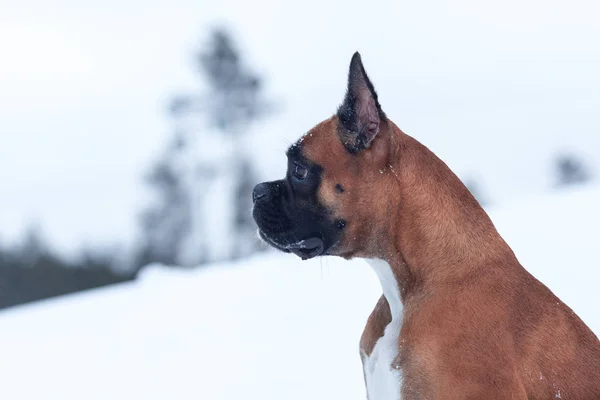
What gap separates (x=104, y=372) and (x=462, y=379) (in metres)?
4.89

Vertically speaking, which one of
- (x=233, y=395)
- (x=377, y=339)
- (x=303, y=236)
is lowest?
(x=233, y=395)

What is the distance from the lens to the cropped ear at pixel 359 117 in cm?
475

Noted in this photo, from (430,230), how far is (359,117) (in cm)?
72

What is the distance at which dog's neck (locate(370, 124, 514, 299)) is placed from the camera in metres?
4.72

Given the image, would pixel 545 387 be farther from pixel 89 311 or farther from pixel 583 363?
pixel 89 311

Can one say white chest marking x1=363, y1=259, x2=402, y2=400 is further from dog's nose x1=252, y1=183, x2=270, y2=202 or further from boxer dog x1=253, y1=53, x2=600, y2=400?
dog's nose x1=252, y1=183, x2=270, y2=202

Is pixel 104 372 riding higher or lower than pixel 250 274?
lower

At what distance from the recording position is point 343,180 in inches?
191

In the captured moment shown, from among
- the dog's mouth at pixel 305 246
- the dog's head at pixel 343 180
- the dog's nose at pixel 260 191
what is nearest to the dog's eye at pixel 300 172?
the dog's head at pixel 343 180

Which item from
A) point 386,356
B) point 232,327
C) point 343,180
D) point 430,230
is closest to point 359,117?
point 343,180

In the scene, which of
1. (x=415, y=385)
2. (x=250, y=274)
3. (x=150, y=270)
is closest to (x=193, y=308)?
(x=250, y=274)

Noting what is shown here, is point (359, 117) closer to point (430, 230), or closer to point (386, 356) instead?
point (430, 230)

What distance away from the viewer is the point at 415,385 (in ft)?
14.5

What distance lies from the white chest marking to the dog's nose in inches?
28.2
